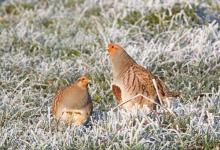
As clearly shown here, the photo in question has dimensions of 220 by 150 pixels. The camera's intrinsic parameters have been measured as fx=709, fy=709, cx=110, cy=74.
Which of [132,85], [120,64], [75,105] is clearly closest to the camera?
[75,105]

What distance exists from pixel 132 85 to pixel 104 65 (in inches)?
65.0

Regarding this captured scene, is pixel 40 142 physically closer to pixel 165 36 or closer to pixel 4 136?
pixel 4 136

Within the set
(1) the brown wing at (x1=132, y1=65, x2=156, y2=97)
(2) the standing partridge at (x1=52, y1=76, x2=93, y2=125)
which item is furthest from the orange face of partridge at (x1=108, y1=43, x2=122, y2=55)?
(2) the standing partridge at (x1=52, y1=76, x2=93, y2=125)

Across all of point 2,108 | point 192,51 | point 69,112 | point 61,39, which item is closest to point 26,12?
point 61,39

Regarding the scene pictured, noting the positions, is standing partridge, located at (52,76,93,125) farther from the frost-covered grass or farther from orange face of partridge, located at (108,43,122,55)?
orange face of partridge, located at (108,43,122,55)

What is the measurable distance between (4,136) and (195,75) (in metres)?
2.51

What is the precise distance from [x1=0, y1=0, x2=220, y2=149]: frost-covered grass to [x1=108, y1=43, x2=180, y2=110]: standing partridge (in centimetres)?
18

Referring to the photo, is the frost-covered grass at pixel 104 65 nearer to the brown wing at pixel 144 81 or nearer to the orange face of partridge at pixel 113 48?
the brown wing at pixel 144 81

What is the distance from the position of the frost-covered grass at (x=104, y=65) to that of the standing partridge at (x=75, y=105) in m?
0.08

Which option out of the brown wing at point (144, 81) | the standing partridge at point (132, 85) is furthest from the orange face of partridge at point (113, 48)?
the brown wing at point (144, 81)

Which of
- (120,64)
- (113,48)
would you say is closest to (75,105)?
(120,64)

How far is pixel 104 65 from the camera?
659cm

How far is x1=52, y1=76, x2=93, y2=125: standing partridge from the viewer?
4.57 metres

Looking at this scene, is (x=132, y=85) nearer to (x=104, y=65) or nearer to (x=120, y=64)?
(x=120, y=64)
